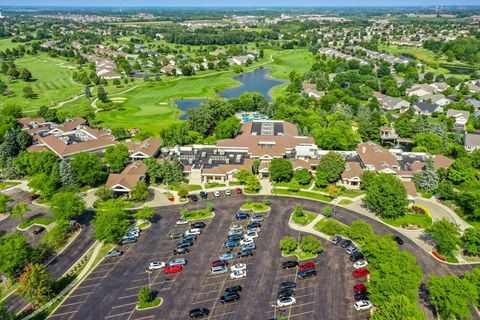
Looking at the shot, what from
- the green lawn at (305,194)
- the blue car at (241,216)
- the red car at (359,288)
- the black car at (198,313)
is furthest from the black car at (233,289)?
the green lawn at (305,194)

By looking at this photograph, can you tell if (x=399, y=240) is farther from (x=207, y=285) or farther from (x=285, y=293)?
(x=207, y=285)

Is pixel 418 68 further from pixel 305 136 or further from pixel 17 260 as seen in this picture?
pixel 17 260

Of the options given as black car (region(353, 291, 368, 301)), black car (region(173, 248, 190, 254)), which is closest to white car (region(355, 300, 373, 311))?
black car (region(353, 291, 368, 301))

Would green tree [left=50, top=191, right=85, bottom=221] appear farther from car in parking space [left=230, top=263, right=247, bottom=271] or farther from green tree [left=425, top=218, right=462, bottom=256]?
green tree [left=425, top=218, right=462, bottom=256]

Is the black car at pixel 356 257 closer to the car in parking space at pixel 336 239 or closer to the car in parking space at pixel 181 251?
the car in parking space at pixel 336 239

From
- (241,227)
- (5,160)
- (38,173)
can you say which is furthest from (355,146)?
(5,160)

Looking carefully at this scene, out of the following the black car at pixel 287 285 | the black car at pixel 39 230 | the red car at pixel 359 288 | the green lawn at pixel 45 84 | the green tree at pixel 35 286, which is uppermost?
the green lawn at pixel 45 84

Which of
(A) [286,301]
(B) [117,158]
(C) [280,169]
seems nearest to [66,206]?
(B) [117,158]

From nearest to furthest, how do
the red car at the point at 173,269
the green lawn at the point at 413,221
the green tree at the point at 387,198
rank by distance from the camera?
1. the red car at the point at 173,269
2. the green lawn at the point at 413,221
3. the green tree at the point at 387,198
